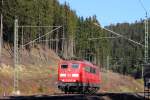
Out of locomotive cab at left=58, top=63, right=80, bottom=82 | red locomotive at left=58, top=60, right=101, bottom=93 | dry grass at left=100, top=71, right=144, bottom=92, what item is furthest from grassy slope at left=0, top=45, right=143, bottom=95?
locomotive cab at left=58, top=63, right=80, bottom=82

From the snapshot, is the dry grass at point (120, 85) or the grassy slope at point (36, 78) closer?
the grassy slope at point (36, 78)

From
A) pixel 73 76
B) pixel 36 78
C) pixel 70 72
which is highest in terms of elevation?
pixel 70 72

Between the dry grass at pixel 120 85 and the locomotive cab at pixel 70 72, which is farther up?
the locomotive cab at pixel 70 72

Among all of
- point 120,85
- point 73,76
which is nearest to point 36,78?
point 73,76

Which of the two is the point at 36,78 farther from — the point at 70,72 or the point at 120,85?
the point at 120,85

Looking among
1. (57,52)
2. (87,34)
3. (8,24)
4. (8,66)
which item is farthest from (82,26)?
(8,66)

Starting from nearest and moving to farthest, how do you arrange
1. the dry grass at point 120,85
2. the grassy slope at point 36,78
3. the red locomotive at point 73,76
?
the red locomotive at point 73,76
the grassy slope at point 36,78
the dry grass at point 120,85

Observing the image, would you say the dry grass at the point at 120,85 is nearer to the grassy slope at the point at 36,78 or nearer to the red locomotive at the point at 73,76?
the grassy slope at the point at 36,78

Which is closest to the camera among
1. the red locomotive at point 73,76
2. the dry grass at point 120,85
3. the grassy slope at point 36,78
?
the red locomotive at point 73,76

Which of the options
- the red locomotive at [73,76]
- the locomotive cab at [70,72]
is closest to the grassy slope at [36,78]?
the red locomotive at [73,76]

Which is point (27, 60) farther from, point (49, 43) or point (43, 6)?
point (49, 43)

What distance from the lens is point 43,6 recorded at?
132 meters

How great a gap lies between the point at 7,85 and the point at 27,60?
47.1 meters

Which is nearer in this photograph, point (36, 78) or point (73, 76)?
point (73, 76)
